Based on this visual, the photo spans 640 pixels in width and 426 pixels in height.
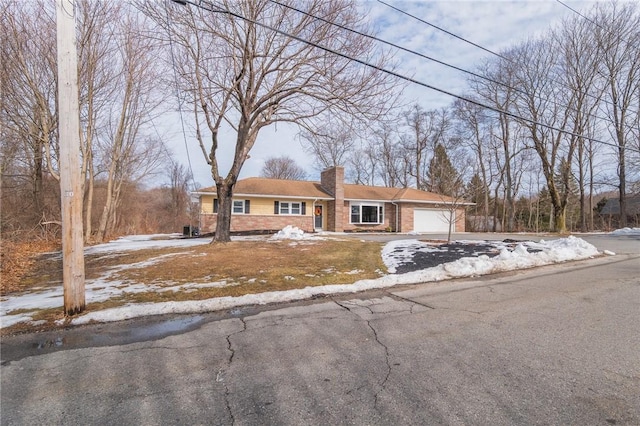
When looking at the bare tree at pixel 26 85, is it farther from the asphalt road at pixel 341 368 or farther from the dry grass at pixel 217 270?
the asphalt road at pixel 341 368

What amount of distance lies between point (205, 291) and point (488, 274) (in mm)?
6466

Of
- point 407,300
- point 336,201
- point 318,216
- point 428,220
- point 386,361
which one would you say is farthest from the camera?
point 428,220

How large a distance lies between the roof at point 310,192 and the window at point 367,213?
1.92 ft

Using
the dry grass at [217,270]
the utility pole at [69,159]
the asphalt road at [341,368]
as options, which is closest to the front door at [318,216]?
the dry grass at [217,270]

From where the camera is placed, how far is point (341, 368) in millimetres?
3104

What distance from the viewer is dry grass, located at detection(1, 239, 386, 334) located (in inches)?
239

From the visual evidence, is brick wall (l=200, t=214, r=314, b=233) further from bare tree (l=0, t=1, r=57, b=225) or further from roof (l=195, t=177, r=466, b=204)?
bare tree (l=0, t=1, r=57, b=225)

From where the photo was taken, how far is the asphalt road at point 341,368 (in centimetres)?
242

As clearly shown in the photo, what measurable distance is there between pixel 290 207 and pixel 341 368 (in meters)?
19.9

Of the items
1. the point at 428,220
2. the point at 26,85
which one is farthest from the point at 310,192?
the point at 26,85

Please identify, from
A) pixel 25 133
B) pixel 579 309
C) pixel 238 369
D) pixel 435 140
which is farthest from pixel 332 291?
pixel 435 140

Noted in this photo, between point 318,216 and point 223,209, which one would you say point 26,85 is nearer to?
point 223,209

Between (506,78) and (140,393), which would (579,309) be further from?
(506,78)

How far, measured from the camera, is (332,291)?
20.4ft
